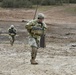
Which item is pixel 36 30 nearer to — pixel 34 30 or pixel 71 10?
pixel 34 30

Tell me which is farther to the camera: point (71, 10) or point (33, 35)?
→ point (71, 10)

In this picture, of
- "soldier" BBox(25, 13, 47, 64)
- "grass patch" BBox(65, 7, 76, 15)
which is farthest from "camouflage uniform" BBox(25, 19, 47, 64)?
"grass patch" BBox(65, 7, 76, 15)

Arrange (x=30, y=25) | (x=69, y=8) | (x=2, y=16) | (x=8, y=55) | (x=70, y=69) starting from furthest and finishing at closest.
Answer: (x=69, y=8), (x=2, y=16), (x=8, y=55), (x=30, y=25), (x=70, y=69)

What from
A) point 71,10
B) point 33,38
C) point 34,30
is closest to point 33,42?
point 33,38

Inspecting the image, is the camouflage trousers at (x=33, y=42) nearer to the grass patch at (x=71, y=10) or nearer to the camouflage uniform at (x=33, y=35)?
the camouflage uniform at (x=33, y=35)

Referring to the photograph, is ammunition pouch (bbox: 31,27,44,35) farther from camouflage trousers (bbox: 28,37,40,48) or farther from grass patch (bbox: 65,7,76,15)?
grass patch (bbox: 65,7,76,15)

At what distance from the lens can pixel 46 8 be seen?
53.1m

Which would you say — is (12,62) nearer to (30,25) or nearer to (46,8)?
(30,25)

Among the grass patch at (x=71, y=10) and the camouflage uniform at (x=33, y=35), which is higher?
the camouflage uniform at (x=33, y=35)

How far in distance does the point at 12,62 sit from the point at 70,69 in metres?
1.81

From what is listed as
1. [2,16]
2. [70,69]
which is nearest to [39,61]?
[70,69]

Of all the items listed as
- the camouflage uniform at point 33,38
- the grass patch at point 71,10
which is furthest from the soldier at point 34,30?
the grass patch at point 71,10

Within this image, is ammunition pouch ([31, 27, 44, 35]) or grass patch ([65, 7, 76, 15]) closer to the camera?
ammunition pouch ([31, 27, 44, 35])

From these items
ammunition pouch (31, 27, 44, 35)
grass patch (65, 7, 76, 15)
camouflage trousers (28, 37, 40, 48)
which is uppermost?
ammunition pouch (31, 27, 44, 35)
